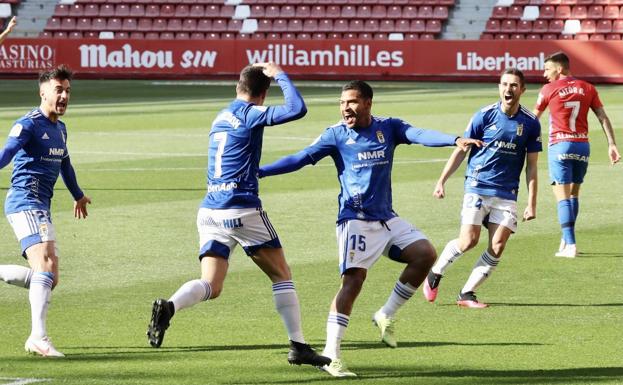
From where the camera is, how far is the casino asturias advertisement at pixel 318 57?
41312 millimetres

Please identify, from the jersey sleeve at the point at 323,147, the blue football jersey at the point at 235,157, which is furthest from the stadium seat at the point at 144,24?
the blue football jersey at the point at 235,157

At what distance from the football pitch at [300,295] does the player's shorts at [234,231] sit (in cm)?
76

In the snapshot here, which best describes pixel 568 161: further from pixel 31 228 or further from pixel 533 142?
pixel 31 228

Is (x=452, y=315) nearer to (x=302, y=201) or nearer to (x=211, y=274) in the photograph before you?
(x=211, y=274)

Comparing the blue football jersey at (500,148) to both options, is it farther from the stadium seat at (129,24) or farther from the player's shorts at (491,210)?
the stadium seat at (129,24)

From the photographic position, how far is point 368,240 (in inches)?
347

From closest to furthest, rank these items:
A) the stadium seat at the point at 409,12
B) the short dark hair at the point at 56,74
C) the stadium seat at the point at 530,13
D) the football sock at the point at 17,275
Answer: the short dark hair at the point at 56,74 → the football sock at the point at 17,275 → the stadium seat at the point at 530,13 → the stadium seat at the point at 409,12

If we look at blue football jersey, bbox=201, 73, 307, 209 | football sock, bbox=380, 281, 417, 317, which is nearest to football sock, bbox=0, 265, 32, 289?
blue football jersey, bbox=201, 73, 307, 209

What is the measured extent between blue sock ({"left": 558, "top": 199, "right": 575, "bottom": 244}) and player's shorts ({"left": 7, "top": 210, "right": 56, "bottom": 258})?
648 cm

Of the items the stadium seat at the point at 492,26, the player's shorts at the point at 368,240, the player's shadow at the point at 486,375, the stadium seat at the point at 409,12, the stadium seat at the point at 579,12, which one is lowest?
the player's shadow at the point at 486,375

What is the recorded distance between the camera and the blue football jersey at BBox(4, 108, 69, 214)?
902 centimetres

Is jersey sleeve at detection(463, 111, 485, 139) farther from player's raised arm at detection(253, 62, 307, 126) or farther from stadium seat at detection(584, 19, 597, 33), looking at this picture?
stadium seat at detection(584, 19, 597, 33)

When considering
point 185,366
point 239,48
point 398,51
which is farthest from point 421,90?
point 185,366

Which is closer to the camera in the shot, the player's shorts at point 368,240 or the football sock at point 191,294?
the football sock at point 191,294
